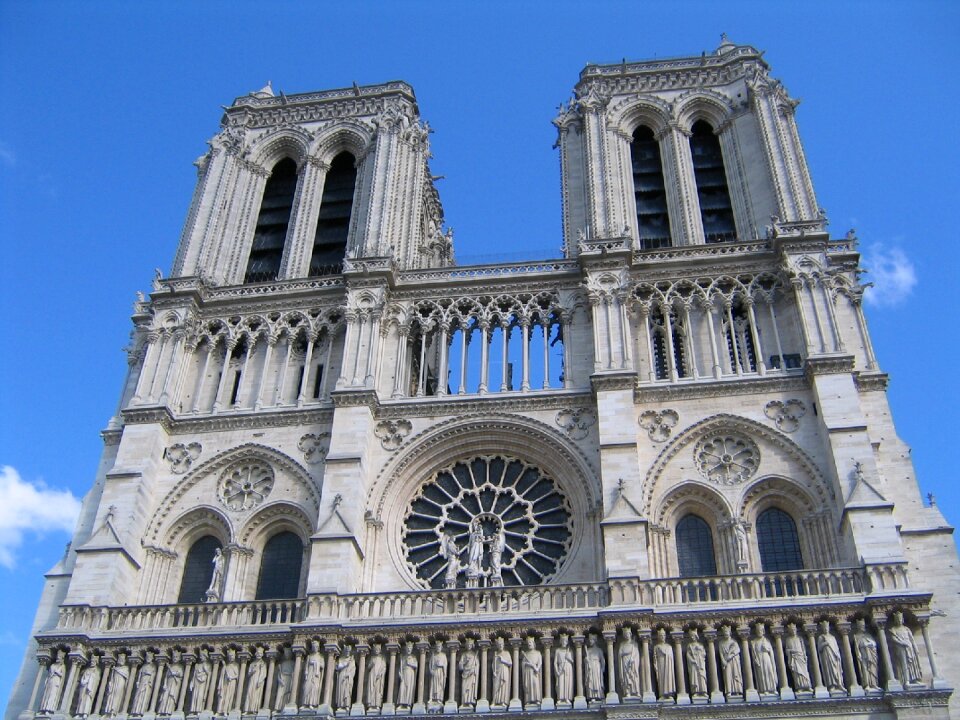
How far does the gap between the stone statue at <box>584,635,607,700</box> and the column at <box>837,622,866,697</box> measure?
4367mm

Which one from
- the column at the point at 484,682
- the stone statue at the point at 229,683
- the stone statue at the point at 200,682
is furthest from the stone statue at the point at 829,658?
the stone statue at the point at 200,682

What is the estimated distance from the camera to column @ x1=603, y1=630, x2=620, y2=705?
19.3 meters

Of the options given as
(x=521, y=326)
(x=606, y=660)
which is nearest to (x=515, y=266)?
(x=521, y=326)

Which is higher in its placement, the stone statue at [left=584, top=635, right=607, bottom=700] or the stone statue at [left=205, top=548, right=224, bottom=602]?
the stone statue at [left=205, top=548, right=224, bottom=602]

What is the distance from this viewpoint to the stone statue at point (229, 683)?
20.7 meters

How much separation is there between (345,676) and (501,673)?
3041 millimetres

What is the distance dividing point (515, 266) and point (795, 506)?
9.56m

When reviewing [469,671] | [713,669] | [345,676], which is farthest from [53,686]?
[713,669]

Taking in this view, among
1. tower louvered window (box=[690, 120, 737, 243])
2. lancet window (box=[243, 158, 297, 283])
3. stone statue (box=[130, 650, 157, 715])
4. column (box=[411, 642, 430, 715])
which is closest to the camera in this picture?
column (box=[411, 642, 430, 715])

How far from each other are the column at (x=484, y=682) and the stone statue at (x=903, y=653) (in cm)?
740

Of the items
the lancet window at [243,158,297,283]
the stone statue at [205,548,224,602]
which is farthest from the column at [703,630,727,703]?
the lancet window at [243,158,297,283]

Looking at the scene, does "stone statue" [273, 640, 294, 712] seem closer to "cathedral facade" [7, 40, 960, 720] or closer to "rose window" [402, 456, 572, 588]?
"cathedral facade" [7, 40, 960, 720]

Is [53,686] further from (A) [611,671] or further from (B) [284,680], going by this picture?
(A) [611,671]

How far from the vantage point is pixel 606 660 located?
20.1 meters
